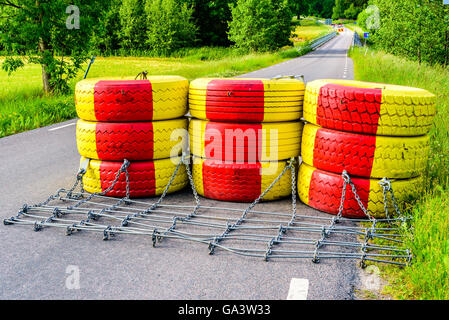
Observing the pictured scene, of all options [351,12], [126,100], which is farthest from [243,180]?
[351,12]

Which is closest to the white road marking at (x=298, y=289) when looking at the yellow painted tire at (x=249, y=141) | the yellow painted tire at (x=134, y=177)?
the yellow painted tire at (x=249, y=141)

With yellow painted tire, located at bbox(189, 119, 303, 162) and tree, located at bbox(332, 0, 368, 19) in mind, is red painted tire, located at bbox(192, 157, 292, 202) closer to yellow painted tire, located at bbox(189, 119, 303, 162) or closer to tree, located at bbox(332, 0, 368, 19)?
yellow painted tire, located at bbox(189, 119, 303, 162)

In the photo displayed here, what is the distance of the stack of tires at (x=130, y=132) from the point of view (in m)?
4.67

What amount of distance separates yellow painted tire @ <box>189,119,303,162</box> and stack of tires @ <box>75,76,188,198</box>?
0.47 m

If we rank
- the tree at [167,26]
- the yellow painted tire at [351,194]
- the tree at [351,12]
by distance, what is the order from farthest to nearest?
the tree at [351,12] < the tree at [167,26] < the yellow painted tire at [351,194]

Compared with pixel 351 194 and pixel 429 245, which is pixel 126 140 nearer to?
pixel 351 194

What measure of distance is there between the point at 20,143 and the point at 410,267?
710 cm

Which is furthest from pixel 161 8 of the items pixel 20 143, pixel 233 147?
pixel 233 147

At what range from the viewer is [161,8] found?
5659 centimetres

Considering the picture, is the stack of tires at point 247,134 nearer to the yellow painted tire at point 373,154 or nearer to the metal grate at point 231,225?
the metal grate at point 231,225

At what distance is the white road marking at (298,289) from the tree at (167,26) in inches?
2143

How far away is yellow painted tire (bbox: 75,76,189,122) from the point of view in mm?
4645

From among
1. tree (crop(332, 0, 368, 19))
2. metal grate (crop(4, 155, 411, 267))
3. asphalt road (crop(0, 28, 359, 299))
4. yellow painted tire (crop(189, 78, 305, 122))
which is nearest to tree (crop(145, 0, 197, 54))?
yellow painted tire (crop(189, 78, 305, 122))
